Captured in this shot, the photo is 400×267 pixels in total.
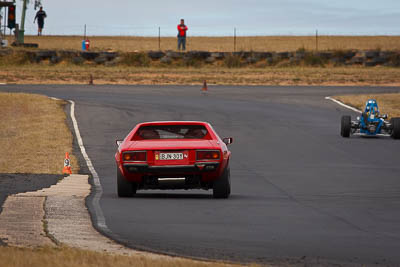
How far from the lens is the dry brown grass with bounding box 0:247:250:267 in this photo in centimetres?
759

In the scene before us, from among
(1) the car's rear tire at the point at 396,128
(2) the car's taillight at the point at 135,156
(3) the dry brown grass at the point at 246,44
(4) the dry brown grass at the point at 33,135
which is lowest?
(4) the dry brown grass at the point at 33,135

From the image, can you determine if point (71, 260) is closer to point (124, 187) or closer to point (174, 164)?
point (174, 164)

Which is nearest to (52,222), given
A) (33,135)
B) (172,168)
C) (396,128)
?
(172,168)

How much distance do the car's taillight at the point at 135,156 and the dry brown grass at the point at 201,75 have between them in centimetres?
3954

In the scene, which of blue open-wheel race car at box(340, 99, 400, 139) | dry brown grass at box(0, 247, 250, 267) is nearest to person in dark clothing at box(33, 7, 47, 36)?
blue open-wheel race car at box(340, 99, 400, 139)

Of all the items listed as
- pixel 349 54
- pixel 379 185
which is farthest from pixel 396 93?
pixel 379 185

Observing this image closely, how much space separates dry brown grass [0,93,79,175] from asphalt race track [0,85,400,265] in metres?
0.88

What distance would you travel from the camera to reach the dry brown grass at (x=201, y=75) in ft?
177

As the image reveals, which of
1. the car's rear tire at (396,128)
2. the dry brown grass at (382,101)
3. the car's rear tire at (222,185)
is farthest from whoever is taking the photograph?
the dry brown grass at (382,101)

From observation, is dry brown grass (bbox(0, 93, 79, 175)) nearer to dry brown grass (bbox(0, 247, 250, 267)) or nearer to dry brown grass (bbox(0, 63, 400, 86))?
dry brown grass (bbox(0, 247, 250, 267))

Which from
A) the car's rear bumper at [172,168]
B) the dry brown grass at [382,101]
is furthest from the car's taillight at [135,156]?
the dry brown grass at [382,101]

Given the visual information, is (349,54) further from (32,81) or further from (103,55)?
(32,81)

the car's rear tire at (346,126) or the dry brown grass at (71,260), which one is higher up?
the dry brown grass at (71,260)

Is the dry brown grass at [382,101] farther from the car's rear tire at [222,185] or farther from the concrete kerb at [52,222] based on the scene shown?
the concrete kerb at [52,222]
